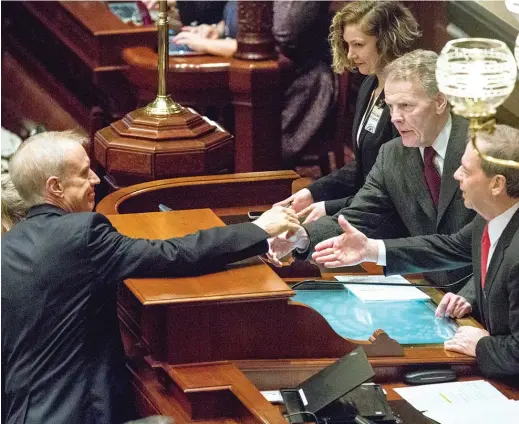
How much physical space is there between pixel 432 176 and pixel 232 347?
1129mm

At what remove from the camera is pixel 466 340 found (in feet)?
10.2

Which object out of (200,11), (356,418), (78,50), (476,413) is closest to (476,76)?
(356,418)

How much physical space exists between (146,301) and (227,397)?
Result: 0.98 ft

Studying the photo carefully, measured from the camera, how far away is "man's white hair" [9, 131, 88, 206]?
301cm

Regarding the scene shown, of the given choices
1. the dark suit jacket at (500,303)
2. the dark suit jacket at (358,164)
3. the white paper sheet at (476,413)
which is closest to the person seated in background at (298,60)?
the dark suit jacket at (358,164)

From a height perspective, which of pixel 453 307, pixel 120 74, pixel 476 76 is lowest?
pixel 120 74

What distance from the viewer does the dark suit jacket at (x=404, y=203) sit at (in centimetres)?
369

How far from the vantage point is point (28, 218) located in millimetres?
2996

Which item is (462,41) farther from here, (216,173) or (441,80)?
(216,173)

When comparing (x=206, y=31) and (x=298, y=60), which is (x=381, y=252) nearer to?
(x=298, y=60)

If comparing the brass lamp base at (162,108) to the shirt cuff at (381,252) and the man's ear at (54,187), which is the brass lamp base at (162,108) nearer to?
the shirt cuff at (381,252)

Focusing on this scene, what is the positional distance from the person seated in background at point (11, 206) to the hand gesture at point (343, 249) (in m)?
0.83

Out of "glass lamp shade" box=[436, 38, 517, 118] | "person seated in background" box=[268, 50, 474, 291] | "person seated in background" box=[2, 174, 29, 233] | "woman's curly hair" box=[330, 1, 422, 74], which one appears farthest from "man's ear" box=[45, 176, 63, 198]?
"woman's curly hair" box=[330, 1, 422, 74]

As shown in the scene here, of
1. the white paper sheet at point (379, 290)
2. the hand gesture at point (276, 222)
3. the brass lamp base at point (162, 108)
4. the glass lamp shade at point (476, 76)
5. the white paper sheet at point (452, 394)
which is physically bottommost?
the white paper sheet at point (379, 290)
